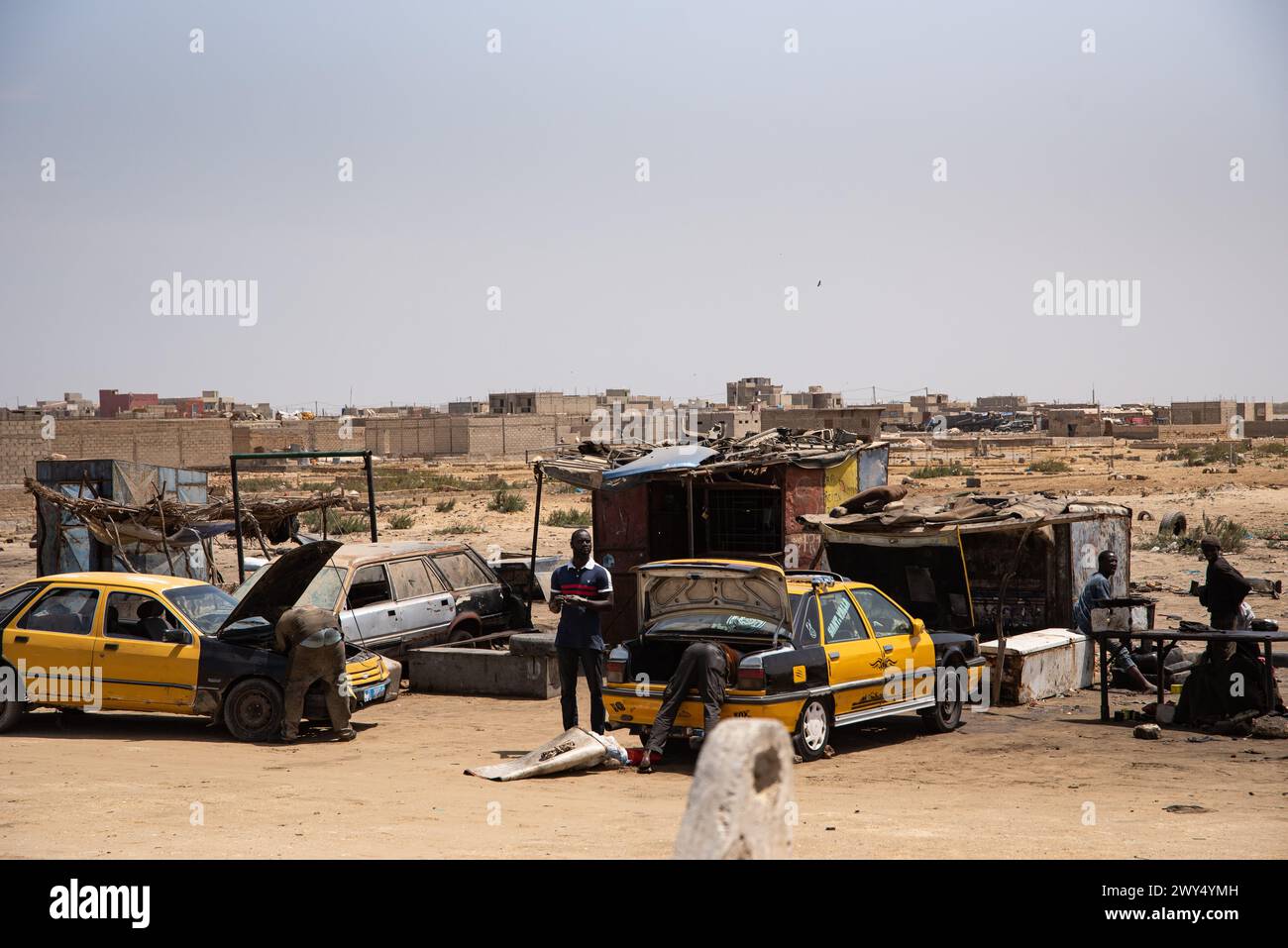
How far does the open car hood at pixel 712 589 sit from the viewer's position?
428 inches

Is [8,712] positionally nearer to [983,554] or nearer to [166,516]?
[166,516]

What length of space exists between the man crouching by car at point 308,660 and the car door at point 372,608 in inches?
104

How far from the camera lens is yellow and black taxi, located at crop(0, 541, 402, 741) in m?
12.1

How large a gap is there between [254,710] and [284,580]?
1.79 m

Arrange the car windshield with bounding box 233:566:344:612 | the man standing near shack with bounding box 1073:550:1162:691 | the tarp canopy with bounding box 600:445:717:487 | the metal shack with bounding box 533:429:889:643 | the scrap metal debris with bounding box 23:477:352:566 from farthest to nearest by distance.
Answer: the scrap metal debris with bounding box 23:477:352:566 → the metal shack with bounding box 533:429:889:643 → the tarp canopy with bounding box 600:445:717:487 → the car windshield with bounding box 233:566:344:612 → the man standing near shack with bounding box 1073:550:1162:691

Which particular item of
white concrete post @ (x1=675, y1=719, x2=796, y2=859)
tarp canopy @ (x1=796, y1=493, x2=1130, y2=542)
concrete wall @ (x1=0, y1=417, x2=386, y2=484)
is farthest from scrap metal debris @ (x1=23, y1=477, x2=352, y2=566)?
concrete wall @ (x1=0, y1=417, x2=386, y2=484)

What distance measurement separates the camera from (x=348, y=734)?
12.3 metres

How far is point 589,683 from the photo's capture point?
36.9 ft

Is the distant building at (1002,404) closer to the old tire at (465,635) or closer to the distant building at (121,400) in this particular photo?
the distant building at (121,400)

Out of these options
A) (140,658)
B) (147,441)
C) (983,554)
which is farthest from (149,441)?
(140,658)

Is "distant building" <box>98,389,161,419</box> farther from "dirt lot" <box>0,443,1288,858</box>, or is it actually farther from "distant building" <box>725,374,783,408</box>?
"dirt lot" <box>0,443,1288,858</box>

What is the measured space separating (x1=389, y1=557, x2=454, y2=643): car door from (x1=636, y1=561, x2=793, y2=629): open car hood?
4.83 metres

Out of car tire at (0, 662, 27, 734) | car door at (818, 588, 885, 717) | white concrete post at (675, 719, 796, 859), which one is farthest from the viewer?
car tire at (0, 662, 27, 734)
